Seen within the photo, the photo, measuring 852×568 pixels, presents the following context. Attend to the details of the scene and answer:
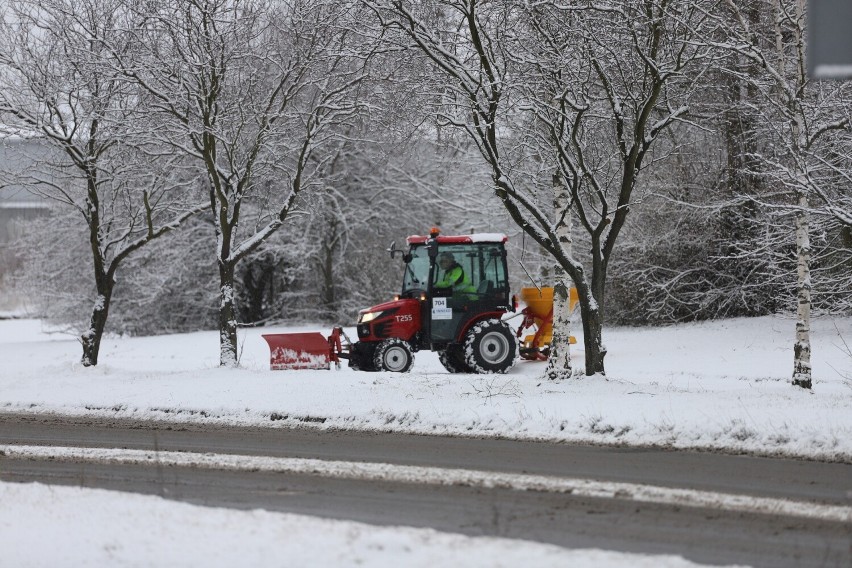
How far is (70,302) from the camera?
34.7 meters

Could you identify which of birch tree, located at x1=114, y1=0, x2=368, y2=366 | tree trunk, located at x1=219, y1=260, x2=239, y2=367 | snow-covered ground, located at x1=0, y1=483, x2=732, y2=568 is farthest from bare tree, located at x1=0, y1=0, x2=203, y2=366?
snow-covered ground, located at x1=0, y1=483, x2=732, y2=568

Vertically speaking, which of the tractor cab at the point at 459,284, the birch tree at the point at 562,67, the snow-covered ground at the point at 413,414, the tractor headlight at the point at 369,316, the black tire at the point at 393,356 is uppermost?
the birch tree at the point at 562,67

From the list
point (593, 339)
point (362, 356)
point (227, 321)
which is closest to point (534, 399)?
point (593, 339)

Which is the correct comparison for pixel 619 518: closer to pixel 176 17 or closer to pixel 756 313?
pixel 176 17

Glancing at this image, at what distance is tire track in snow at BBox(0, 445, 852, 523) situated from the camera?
657 centimetres

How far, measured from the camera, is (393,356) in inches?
701

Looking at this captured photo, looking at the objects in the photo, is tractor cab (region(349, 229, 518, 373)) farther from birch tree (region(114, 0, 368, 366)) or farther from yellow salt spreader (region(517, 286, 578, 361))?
birch tree (region(114, 0, 368, 366))

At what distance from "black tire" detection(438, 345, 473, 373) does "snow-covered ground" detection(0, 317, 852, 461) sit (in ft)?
3.51

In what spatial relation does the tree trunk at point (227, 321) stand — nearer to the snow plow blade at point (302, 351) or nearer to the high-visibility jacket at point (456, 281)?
the snow plow blade at point (302, 351)

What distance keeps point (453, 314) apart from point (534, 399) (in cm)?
652

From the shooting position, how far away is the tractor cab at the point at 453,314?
59.1ft

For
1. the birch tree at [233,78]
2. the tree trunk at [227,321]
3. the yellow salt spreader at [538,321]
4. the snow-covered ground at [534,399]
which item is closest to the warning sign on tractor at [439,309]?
the snow-covered ground at [534,399]

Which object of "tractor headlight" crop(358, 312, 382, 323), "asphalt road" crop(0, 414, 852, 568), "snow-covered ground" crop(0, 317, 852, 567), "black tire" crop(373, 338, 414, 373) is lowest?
"asphalt road" crop(0, 414, 852, 568)

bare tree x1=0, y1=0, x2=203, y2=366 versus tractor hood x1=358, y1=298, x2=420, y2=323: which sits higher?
bare tree x1=0, y1=0, x2=203, y2=366
